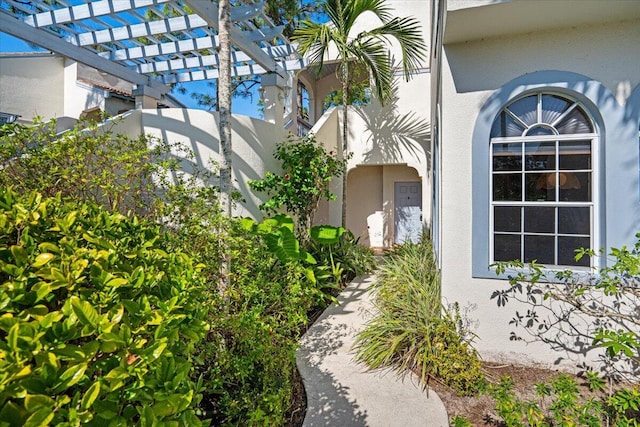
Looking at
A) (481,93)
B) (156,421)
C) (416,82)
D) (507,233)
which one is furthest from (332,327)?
(416,82)

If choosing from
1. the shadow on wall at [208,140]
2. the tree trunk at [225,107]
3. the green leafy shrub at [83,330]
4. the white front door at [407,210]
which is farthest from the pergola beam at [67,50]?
the white front door at [407,210]

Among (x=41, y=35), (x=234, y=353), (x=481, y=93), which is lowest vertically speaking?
(x=234, y=353)

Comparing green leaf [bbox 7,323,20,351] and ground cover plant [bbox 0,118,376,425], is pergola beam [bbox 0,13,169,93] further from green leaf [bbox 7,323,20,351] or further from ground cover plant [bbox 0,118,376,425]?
green leaf [bbox 7,323,20,351]

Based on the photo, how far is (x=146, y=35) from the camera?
316 inches

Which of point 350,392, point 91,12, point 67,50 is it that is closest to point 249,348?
point 350,392

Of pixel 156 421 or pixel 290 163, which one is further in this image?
pixel 290 163

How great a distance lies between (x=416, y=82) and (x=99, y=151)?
9.99 m

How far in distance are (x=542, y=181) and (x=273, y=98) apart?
726 cm

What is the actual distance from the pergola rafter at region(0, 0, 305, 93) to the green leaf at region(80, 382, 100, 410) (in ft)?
23.2

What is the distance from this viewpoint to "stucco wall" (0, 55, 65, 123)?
1350 cm

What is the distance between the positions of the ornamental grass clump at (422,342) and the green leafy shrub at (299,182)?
3721 mm

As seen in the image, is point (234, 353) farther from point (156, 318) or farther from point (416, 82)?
point (416, 82)

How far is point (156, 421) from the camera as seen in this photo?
1.17 meters

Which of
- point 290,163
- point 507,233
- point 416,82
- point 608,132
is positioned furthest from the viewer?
point 416,82
